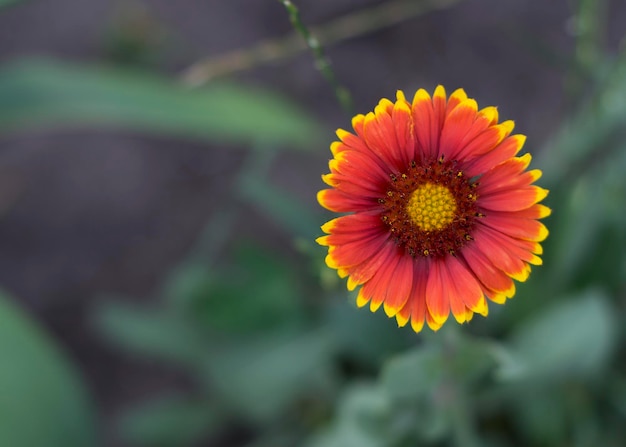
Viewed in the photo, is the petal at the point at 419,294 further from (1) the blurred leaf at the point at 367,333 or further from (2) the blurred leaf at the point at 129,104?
(2) the blurred leaf at the point at 129,104

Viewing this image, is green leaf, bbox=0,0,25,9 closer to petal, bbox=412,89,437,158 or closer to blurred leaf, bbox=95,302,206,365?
petal, bbox=412,89,437,158

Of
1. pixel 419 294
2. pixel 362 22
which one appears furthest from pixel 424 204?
pixel 362 22

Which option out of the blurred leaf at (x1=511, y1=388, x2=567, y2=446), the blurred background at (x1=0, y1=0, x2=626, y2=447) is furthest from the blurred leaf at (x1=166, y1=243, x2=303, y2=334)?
the blurred leaf at (x1=511, y1=388, x2=567, y2=446)

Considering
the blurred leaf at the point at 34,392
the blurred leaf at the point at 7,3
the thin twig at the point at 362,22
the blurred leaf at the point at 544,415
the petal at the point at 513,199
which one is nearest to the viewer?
the petal at the point at 513,199

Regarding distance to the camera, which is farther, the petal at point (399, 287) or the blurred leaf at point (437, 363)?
the blurred leaf at point (437, 363)

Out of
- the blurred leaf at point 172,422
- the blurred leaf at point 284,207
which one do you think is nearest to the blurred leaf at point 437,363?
the blurred leaf at point 284,207

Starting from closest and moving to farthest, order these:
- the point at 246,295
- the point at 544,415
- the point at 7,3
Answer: the point at 7,3, the point at 544,415, the point at 246,295

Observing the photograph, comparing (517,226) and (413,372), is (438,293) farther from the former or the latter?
(413,372)
